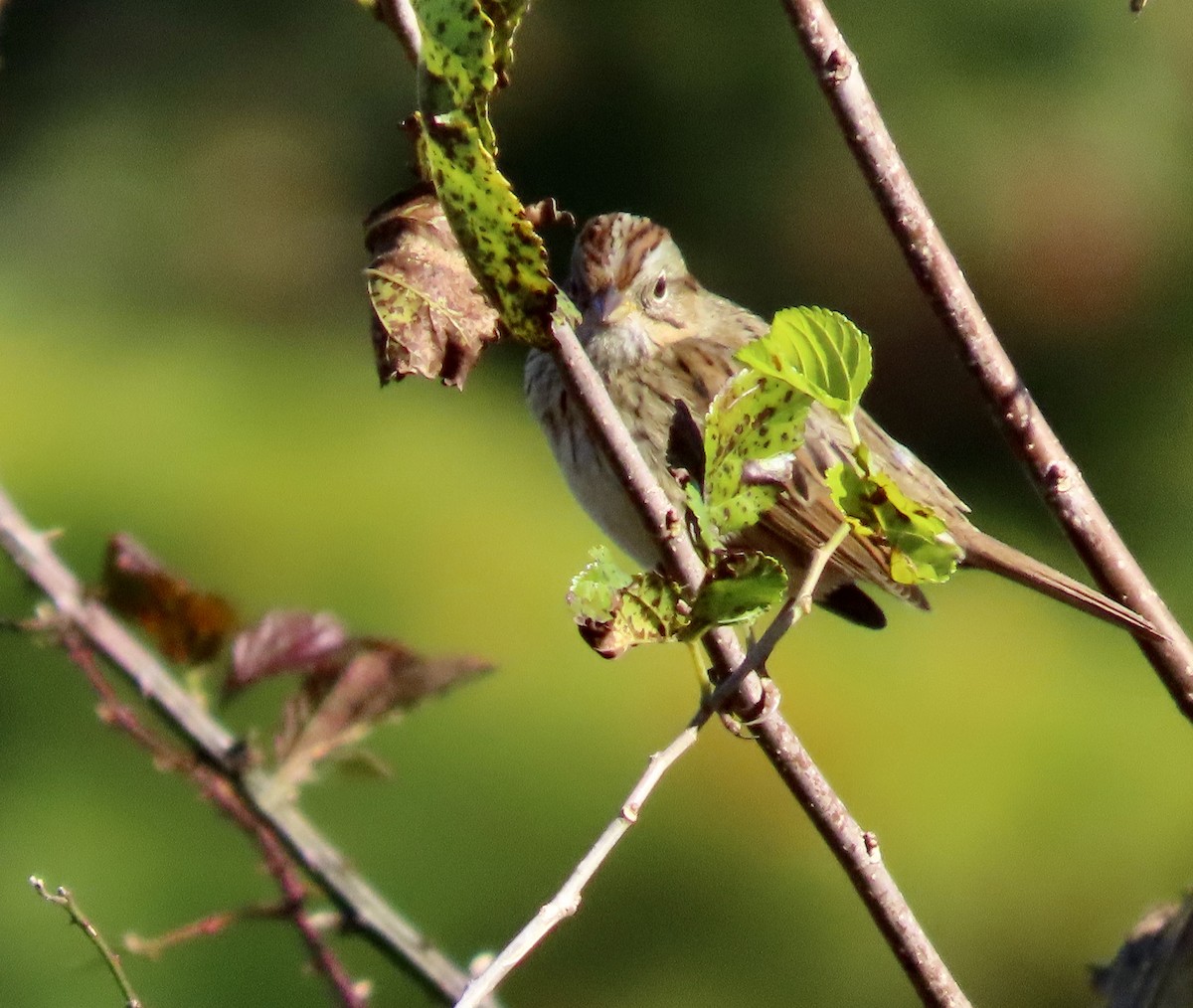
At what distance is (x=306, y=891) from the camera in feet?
4.27

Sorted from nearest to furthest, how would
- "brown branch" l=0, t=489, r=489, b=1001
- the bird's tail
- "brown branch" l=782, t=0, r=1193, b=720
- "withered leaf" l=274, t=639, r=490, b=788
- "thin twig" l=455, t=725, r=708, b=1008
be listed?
"thin twig" l=455, t=725, r=708, b=1008, "brown branch" l=782, t=0, r=1193, b=720, "brown branch" l=0, t=489, r=489, b=1001, "withered leaf" l=274, t=639, r=490, b=788, the bird's tail

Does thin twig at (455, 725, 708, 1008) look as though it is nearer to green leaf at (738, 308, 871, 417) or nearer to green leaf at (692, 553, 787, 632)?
green leaf at (692, 553, 787, 632)

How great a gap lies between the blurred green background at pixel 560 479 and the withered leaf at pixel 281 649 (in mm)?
266

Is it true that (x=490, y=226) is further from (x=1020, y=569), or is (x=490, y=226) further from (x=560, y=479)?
(x=560, y=479)

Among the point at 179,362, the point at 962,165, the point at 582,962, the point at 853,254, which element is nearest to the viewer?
the point at 582,962

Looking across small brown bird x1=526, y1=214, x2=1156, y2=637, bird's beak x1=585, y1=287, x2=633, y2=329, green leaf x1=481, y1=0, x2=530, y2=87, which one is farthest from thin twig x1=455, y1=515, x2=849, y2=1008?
bird's beak x1=585, y1=287, x2=633, y2=329

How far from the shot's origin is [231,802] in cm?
129

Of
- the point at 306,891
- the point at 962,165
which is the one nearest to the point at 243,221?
the point at 962,165

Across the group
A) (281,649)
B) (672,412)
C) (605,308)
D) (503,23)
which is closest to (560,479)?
(605,308)

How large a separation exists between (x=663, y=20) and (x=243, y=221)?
1.94 metres

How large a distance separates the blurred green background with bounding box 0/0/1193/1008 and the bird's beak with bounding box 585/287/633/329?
3.09 feet

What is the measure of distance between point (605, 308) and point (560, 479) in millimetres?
2481

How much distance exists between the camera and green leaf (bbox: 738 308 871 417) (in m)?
0.84

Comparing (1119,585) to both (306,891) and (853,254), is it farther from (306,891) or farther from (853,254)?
(853,254)
